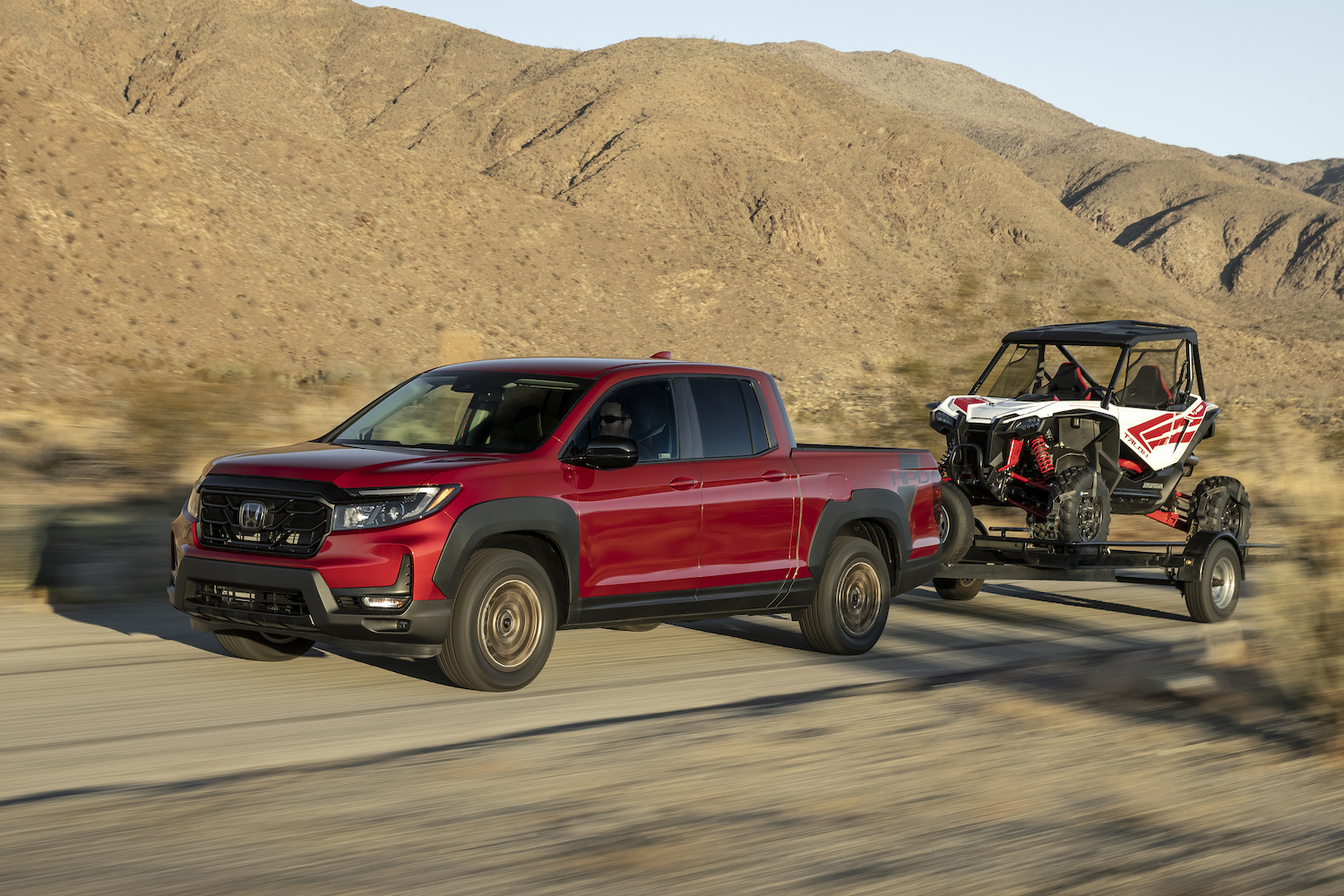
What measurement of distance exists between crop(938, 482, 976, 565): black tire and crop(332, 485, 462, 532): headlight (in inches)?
204

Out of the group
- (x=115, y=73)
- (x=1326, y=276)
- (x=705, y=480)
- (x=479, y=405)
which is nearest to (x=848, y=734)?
(x=705, y=480)

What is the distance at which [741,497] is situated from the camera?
9242 millimetres

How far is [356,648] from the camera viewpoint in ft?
25.6

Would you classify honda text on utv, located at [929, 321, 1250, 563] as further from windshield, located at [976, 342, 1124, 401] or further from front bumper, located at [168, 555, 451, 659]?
front bumper, located at [168, 555, 451, 659]

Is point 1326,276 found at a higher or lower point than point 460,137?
lower

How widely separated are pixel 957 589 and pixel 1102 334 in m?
2.50

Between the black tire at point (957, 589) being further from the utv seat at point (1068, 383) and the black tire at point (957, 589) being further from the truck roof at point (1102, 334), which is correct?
the truck roof at point (1102, 334)

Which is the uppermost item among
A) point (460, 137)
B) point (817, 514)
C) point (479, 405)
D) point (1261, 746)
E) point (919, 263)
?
point (460, 137)

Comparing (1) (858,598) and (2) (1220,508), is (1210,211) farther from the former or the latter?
(1) (858,598)

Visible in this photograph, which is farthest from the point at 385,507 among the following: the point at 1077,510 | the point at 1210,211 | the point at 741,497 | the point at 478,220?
the point at 1210,211

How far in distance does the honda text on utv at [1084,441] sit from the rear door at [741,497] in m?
2.74

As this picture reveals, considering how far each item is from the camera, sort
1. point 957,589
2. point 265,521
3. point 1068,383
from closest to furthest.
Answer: point 265,521, point 957,589, point 1068,383

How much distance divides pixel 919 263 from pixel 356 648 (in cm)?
8597

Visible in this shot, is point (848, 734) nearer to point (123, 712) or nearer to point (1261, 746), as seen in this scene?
point (1261, 746)
